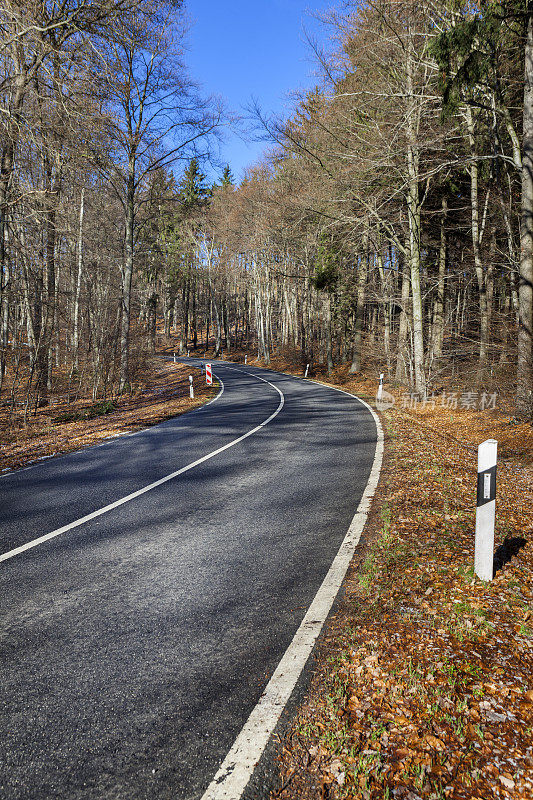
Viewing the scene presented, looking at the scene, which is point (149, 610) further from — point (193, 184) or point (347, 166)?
point (193, 184)

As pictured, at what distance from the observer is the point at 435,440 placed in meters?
9.85

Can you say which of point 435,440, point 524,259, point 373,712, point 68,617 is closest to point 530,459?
point 435,440

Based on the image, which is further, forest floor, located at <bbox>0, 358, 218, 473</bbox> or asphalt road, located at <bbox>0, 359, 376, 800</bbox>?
forest floor, located at <bbox>0, 358, 218, 473</bbox>

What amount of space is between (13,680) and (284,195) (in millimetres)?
26918

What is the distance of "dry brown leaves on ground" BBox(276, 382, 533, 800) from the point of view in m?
2.07

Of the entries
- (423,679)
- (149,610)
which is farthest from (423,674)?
(149,610)

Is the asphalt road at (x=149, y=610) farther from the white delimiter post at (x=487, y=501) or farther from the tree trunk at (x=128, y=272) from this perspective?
the tree trunk at (x=128, y=272)

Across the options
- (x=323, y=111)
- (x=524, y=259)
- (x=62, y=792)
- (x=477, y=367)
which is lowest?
(x=62, y=792)

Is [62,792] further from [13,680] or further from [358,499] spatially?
A: [358,499]

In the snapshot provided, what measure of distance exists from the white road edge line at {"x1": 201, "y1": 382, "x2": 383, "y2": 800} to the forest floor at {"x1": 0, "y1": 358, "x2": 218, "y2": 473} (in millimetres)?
6708

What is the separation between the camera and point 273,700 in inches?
102

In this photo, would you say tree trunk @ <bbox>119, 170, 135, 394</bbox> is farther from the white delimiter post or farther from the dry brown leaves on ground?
the white delimiter post

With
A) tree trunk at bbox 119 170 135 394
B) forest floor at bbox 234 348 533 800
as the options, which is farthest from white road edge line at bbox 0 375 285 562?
tree trunk at bbox 119 170 135 394

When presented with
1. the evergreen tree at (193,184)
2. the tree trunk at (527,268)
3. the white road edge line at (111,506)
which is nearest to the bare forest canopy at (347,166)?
the tree trunk at (527,268)
